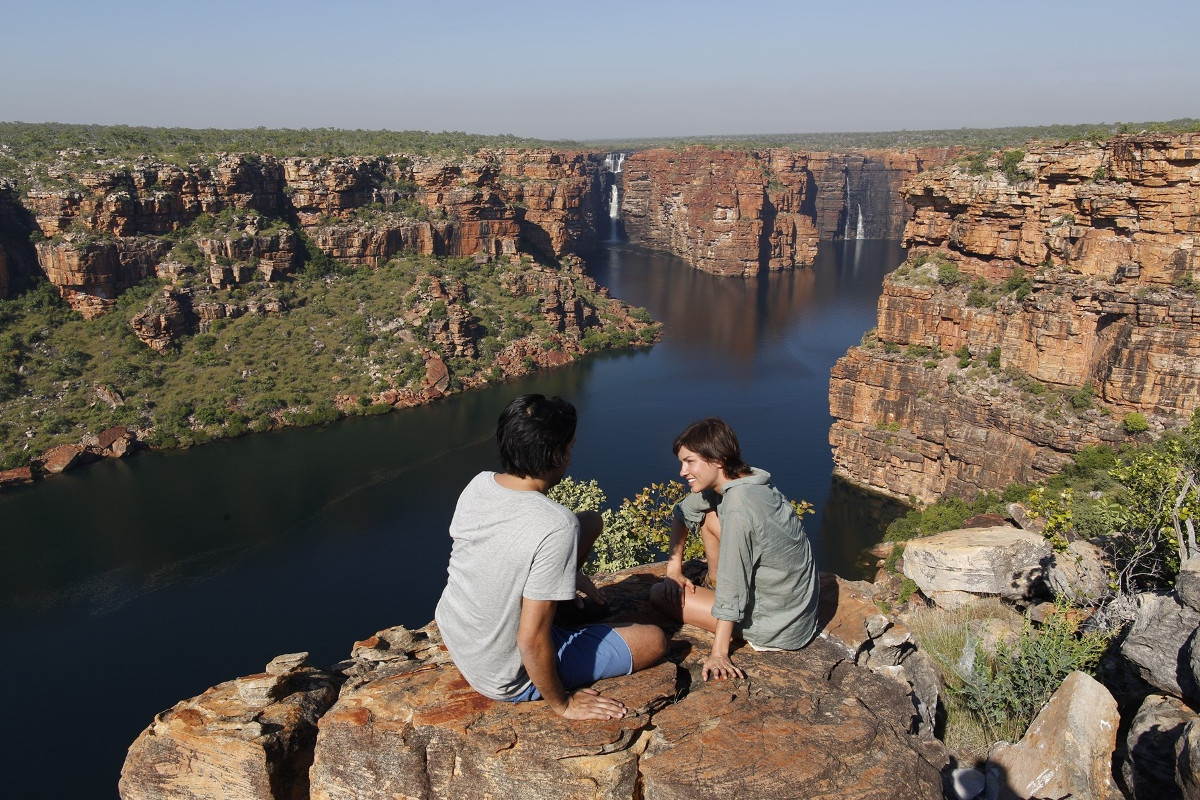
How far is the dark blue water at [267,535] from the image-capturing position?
68.5 ft

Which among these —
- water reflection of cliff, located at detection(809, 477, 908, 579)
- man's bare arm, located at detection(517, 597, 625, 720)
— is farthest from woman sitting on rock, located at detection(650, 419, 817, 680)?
water reflection of cliff, located at detection(809, 477, 908, 579)

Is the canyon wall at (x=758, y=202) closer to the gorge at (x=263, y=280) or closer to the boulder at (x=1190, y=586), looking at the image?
the gorge at (x=263, y=280)

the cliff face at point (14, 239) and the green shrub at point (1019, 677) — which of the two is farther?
the cliff face at point (14, 239)

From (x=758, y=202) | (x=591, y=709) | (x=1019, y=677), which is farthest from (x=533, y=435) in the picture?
(x=758, y=202)

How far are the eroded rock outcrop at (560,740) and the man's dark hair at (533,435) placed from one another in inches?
56.9

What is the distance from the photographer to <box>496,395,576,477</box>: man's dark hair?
4.52 m

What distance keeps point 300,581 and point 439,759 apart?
23.6 m

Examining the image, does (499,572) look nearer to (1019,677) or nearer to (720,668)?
(720,668)

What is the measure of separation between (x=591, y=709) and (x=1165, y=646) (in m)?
4.92

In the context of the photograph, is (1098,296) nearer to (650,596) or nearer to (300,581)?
(650,596)

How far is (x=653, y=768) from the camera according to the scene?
4426 millimetres

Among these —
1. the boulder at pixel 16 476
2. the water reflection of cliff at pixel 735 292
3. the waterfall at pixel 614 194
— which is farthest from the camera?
the waterfall at pixel 614 194

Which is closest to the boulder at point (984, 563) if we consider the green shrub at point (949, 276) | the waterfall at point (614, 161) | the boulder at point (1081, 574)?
the boulder at point (1081, 574)

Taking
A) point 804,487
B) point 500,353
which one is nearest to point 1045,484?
point 804,487
